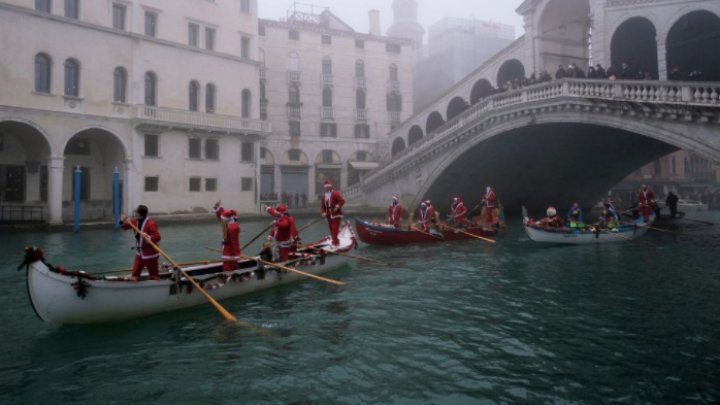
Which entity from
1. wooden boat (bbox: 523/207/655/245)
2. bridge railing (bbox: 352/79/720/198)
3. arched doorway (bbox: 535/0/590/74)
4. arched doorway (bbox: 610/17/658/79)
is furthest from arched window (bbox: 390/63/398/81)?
wooden boat (bbox: 523/207/655/245)

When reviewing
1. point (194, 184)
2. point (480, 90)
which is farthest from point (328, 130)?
point (194, 184)

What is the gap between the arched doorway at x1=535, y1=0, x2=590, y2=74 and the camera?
85.8 ft

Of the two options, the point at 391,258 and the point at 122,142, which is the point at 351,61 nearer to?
the point at 122,142

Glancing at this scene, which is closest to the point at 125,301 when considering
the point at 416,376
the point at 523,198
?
the point at 416,376

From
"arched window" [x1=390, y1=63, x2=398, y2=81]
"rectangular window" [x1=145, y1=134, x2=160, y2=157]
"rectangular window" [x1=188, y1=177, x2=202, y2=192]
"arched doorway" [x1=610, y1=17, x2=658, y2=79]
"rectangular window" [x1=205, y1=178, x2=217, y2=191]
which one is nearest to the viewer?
"arched doorway" [x1=610, y1=17, x2=658, y2=79]

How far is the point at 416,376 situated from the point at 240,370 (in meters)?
2.21

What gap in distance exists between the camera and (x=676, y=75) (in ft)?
58.6

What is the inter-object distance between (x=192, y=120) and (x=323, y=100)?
14.3 meters

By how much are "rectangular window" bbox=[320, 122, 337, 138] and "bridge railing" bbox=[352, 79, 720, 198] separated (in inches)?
511

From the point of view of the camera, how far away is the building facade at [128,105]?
2333 centimetres

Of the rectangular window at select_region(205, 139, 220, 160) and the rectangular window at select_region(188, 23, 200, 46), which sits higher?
the rectangular window at select_region(188, 23, 200, 46)

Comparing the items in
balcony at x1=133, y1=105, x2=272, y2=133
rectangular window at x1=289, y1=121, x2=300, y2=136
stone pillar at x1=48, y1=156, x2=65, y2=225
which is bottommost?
stone pillar at x1=48, y1=156, x2=65, y2=225

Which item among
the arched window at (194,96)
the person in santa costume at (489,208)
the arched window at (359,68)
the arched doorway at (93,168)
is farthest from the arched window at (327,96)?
the person in santa costume at (489,208)

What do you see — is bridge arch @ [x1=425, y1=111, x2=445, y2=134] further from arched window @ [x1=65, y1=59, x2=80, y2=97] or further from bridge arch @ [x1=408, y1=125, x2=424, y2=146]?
arched window @ [x1=65, y1=59, x2=80, y2=97]
